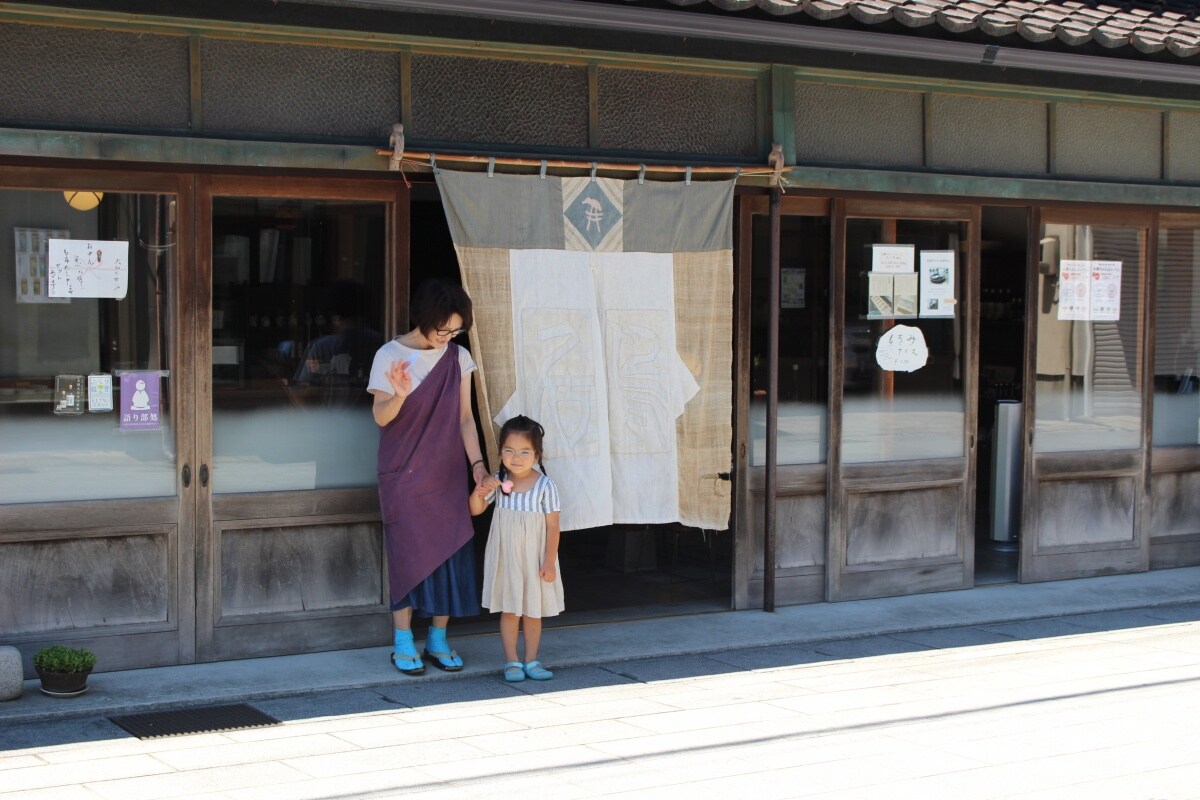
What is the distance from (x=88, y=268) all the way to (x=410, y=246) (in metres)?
1.97

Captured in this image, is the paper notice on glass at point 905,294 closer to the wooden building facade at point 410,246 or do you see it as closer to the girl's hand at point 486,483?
the wooden building facade at point 410,246

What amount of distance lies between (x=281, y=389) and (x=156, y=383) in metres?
0.65

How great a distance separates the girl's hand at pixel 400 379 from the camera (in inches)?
268

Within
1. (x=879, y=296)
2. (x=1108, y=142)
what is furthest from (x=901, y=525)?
(x=1108, y=142)

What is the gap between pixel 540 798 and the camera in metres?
5.19

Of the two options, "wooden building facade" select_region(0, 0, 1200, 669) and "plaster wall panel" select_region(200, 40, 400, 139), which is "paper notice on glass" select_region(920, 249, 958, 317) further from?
"plaster wall panel" select_region(200, 40, 400, 139)

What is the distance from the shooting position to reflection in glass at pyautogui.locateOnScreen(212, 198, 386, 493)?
7.05 m

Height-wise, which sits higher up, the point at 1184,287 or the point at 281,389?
the point at 1184,287

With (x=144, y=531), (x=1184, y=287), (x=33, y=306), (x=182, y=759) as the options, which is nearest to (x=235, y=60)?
(x=33, y=306)

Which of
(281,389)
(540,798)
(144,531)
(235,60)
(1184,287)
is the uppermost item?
(235,60)

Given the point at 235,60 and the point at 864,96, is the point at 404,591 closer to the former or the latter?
the point at 235,60

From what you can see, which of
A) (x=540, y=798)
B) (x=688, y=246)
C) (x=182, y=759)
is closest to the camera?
(x=540, y=798)

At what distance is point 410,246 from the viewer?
26.5 feet

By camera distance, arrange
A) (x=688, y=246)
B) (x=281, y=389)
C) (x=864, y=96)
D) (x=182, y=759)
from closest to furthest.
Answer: (x=182, y=759)
(x=281, y=389)
(x=688, y=246)
(x=864, y=96)
